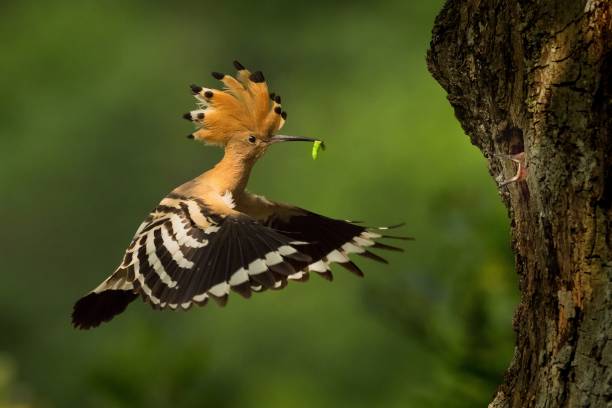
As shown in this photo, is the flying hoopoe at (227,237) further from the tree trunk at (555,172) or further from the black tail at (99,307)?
the tree trunk at (555,172)

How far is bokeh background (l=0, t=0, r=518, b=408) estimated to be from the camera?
451cm

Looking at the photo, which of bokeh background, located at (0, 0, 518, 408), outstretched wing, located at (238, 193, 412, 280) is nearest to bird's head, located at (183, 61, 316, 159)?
outstretched wing, located at (238, 193, 412, 280)

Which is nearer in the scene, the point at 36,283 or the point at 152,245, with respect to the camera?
the point at 152,245

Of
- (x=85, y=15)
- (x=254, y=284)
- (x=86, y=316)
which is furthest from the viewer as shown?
(x=85, y=15)

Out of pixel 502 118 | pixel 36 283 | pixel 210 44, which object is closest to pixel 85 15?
pixel 210 44

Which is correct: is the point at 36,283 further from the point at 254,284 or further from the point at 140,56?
the point at 254,284

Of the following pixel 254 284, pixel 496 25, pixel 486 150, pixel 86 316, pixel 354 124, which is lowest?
pixel 86 316

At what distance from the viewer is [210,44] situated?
18.4ft

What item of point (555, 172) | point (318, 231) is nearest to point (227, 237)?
point (318, 231)

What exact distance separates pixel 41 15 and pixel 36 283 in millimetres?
1644

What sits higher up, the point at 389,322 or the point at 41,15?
the point at 41,15

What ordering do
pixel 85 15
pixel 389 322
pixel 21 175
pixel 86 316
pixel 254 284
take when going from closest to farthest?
1. pixel 254 284
2. pixel 86 316
3. pixel 389 322
4. pixel 21 175
5. pixel 85 15

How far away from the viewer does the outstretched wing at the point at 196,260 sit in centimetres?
175

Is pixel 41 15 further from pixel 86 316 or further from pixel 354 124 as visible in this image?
pixel 86 316
